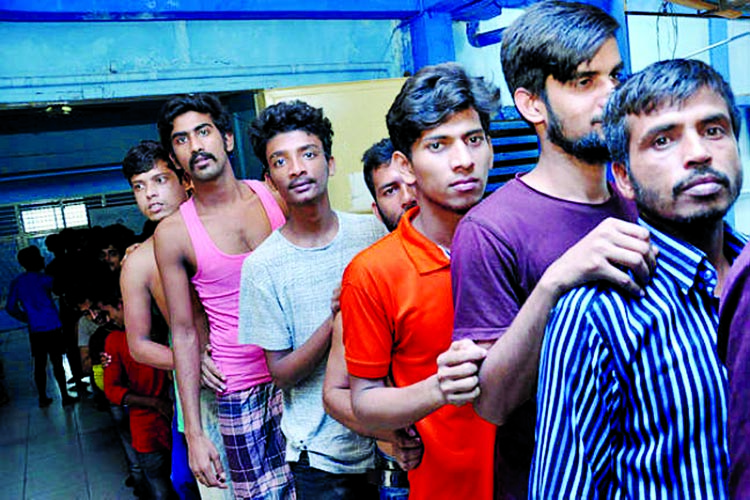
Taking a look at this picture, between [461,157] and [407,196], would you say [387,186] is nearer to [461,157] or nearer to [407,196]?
[407,196]

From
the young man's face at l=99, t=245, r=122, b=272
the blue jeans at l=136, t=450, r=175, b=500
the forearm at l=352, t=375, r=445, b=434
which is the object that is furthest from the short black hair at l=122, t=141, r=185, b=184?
the young man's face at l=99, t=245, r=122, b=272

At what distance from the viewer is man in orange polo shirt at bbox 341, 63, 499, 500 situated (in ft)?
5.21

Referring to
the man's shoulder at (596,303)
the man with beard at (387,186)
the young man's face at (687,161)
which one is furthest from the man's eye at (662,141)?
the man with beard at (387,186)

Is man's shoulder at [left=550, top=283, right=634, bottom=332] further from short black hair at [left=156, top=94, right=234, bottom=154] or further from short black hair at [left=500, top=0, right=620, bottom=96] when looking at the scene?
short black hair at [left=156, top=94, right=234, bottom=154]

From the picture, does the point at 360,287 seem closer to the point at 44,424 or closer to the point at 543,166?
the point at 543,166

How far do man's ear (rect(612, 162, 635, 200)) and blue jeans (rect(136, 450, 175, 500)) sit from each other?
3.35 m

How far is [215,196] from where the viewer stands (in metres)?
2.73

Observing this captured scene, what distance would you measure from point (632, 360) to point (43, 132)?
12.9 metres

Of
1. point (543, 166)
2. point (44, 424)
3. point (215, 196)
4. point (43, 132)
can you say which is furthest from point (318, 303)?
point (43, 132)

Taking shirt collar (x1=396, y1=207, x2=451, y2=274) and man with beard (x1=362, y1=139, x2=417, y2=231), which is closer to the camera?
shirt collar (x1=396, y1=207, x2=451, y2=274)

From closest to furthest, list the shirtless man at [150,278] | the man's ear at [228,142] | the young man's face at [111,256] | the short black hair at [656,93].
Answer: the short black hair at [656,93] < the man's ear at [228,142] < the shirtless man at [150,278] < the young man's face at [111,256]

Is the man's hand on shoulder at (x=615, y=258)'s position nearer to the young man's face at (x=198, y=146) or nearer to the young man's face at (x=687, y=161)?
the young man's face at (x=687, y=161)

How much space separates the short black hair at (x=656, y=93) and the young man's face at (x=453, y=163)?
0.49 metres

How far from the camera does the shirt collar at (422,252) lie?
1626 millimetres
